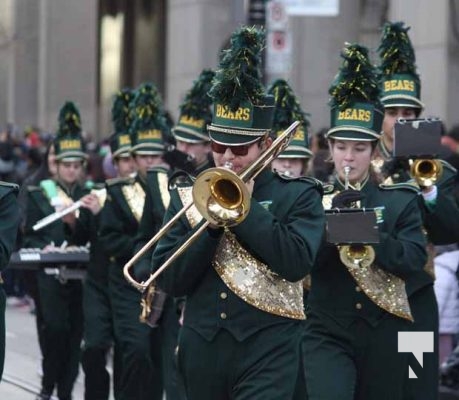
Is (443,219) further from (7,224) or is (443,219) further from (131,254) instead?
(131,254)

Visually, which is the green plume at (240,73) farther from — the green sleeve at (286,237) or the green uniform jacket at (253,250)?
the green sleeve at (286,237)

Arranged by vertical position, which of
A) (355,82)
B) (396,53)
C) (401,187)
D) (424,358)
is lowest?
(424,358)

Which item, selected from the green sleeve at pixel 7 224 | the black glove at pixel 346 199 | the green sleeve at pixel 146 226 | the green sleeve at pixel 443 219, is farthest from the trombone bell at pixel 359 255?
the green sleeve at pixel 146 226

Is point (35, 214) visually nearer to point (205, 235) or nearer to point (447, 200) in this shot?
point (447, 200)

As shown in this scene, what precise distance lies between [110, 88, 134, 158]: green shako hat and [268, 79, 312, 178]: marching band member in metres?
1.38

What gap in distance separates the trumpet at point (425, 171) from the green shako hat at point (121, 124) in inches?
129

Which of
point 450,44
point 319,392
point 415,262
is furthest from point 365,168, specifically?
point 450,44

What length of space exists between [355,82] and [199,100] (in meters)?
2.72

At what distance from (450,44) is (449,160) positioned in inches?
337

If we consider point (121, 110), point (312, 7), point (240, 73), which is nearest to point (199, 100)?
point (121, 110)

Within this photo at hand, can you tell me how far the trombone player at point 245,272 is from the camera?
629 centimetres

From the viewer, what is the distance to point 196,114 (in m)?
10.2

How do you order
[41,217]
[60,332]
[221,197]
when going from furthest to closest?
[41,217], [60,332], [221,197]

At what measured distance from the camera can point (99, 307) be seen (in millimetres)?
10562
